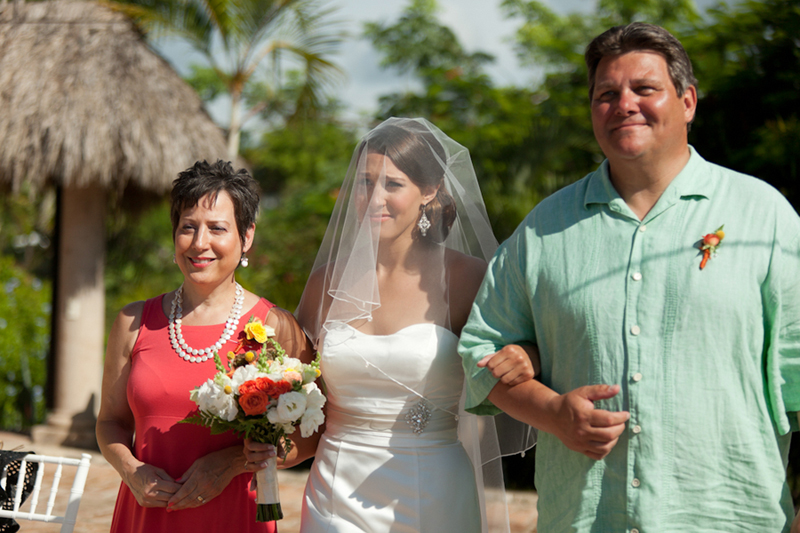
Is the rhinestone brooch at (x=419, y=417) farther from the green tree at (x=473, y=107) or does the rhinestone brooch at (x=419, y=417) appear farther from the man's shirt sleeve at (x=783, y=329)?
the green tree at (x=473, y=107)

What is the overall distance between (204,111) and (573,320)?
25.3ft

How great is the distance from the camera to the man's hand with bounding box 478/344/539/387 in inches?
90.3

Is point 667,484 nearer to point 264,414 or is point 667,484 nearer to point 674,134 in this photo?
point 674,134

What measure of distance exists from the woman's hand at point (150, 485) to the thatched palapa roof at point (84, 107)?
5.88 metres

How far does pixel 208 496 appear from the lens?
2787 mm

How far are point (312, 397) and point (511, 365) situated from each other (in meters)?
0.83

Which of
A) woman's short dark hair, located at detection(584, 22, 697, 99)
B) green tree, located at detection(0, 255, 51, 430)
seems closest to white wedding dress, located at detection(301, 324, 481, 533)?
woman's short dark hair, located at detection(584, 22, 697, 99)

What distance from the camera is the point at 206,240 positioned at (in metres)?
2.85

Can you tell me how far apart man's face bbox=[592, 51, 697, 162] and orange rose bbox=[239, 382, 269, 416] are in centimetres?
146

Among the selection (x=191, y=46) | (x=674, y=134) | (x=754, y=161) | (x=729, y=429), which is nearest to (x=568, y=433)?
(x=729, y=429)

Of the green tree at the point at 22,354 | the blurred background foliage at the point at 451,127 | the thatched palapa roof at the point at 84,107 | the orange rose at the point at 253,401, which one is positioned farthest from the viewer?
the green tree at the point at 22,354

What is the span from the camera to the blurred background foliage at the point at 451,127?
684 centimetres

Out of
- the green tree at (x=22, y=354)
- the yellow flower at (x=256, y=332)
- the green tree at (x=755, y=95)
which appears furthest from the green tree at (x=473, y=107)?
the green tree at (x=22, y=354)

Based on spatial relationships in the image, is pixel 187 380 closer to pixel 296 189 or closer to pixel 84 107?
pixel 84 107
